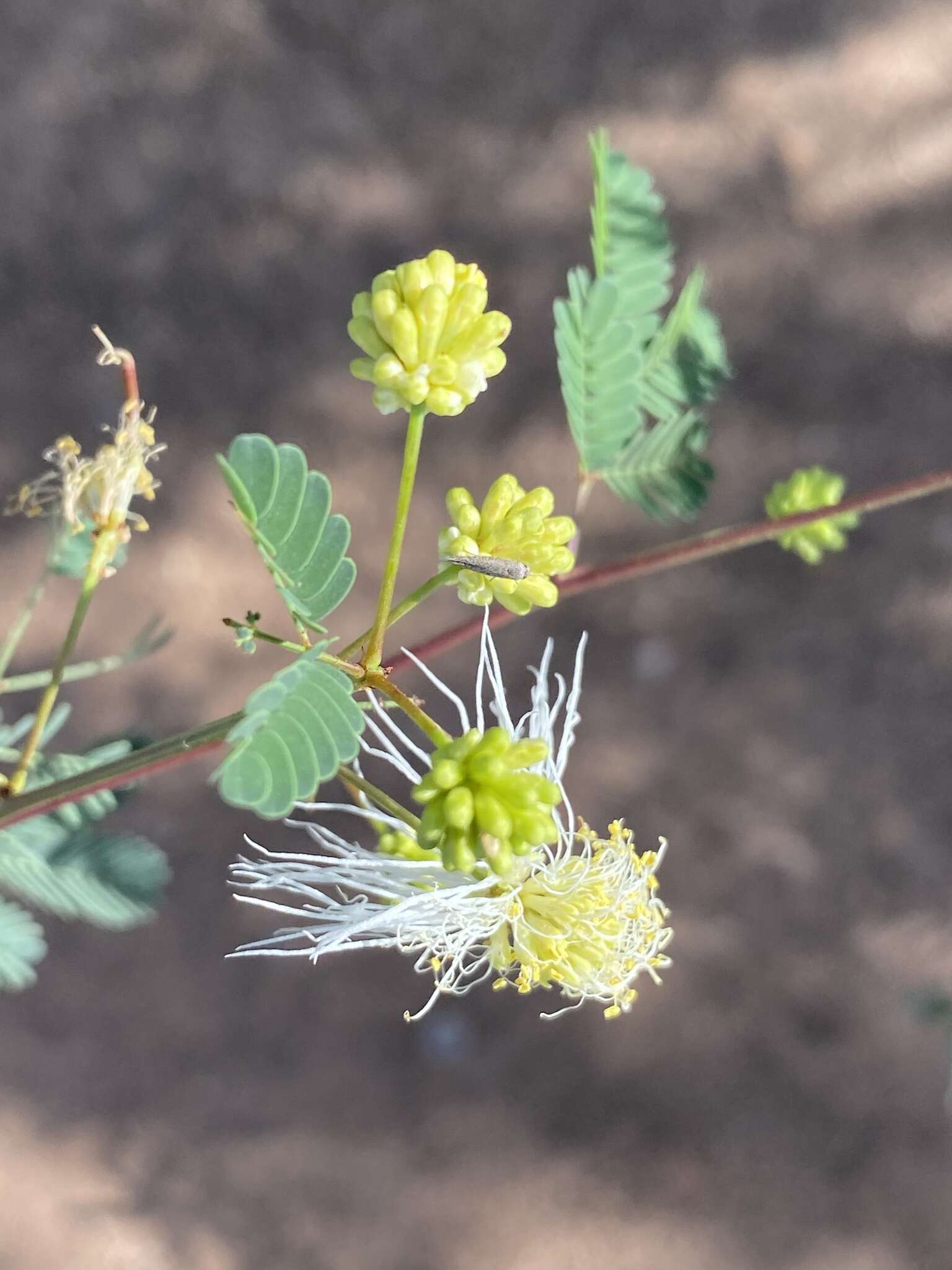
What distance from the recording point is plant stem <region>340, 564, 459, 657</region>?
91cm

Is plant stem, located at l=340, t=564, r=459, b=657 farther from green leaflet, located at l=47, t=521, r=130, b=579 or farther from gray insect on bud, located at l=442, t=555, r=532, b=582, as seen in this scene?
green leaflet, located at l=47, t=521, r=130, b=579

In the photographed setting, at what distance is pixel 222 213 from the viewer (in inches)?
99.1

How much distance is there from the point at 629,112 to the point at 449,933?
2266 millimetres

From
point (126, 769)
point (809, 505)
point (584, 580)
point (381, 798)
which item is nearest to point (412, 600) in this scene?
point (381, 798)

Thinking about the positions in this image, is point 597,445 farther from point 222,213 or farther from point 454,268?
point 222,213

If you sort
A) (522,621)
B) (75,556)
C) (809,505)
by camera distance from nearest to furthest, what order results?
(75,556), (809,505), (522,621)

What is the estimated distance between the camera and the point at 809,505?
64.9 inches

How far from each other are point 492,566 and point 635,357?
533 millimetres

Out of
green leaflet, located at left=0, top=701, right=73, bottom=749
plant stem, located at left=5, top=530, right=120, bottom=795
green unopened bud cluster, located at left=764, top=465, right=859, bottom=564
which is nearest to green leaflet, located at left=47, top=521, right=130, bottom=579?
green leaflet, located at left=0, top=701, right=73, bottom=749

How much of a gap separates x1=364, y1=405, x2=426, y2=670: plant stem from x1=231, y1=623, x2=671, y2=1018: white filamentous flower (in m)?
0.12

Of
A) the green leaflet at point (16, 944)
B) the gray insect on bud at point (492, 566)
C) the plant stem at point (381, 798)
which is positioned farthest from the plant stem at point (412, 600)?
the green leaflet at point (16, 944)

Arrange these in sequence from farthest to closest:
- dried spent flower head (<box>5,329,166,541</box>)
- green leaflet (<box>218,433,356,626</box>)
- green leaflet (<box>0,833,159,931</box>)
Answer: green leaflet (<box>0,833,159,931</box>) → dried spent flower head (<box>5,329,166,541</box>) → green leaflet (<box>218,433,356,626</box>)

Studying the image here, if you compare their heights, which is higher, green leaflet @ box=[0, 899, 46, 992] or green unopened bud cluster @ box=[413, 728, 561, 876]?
green leaflet @ box=[0, 899, 46, 992]

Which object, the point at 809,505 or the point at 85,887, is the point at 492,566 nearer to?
the point at 809,505
